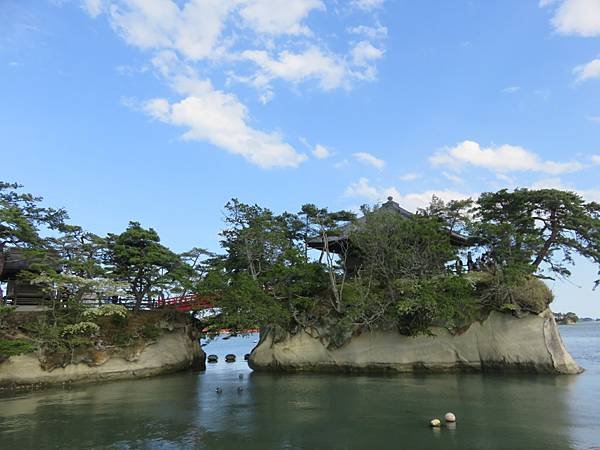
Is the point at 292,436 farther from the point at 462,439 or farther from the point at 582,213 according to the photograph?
the point at 582,213

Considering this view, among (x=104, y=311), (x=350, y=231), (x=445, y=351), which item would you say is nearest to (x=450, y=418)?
(x=445, y=351)

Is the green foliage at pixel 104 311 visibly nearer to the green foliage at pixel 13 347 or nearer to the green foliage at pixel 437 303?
the green foliage at pixel 13 347

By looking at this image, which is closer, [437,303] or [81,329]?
[437,303]

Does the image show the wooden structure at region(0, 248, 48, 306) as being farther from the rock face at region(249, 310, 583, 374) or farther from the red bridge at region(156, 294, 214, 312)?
the rock face at region(249, 310, 583, 374)

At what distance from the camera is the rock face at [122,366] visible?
24000 mm

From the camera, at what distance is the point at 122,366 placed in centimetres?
2725

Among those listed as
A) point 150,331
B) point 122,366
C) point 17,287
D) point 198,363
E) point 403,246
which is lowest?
point 198,363

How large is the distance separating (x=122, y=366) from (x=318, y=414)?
54.1ft

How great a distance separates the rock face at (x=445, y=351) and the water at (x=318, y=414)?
154cm

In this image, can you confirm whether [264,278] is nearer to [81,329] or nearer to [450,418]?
[81,329]

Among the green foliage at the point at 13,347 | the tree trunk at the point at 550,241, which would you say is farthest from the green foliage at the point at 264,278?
the tree trunk at the point at 550,241

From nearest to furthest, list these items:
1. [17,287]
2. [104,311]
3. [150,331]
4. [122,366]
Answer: [104,311] → [122,366] → [150,331] → [17,287]

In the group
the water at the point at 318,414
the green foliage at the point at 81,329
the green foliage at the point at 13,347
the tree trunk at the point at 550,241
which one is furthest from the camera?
the tree trunk at the point at 550,241

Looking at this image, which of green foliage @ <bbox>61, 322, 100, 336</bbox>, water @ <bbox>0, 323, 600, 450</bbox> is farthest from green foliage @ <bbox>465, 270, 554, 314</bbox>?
green foliage @ <bbox>61, 322, 100, 336</bbox>
